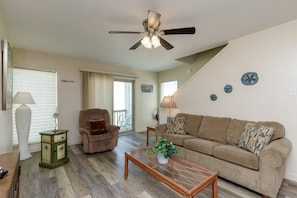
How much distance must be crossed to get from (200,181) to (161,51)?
281cm

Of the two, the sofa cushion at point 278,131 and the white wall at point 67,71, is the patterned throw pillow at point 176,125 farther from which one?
the white wall at point 67,71

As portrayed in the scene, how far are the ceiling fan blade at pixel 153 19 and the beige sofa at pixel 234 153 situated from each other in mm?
2080

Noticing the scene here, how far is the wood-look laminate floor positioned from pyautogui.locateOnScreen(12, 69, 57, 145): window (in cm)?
87

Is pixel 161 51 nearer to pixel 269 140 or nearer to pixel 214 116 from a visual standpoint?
pixel 214 116

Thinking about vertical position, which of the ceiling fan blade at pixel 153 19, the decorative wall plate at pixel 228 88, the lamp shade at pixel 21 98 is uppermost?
the ceiling fan blade at pixel 153 19

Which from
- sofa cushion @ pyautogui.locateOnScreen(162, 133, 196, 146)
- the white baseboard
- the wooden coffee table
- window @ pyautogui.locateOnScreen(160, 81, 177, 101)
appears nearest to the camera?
the wooden coffee table

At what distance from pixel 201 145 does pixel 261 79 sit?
5.17ft

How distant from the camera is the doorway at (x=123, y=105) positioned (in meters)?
4.99

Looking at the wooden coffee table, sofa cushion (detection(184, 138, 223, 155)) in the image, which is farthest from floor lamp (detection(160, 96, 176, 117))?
the wooden coffee table

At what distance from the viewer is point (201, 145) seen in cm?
254

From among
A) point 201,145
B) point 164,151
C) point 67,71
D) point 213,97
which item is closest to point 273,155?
point 201,145

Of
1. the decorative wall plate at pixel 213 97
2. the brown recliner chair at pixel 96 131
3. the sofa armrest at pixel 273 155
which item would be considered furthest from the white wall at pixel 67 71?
the sofa armrest at pixel 273 155

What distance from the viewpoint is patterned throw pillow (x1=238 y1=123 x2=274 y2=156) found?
6.59 feet

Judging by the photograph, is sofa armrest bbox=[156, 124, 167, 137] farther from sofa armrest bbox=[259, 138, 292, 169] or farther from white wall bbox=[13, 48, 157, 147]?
white wall bbox=[13, 48, 157, 147]
